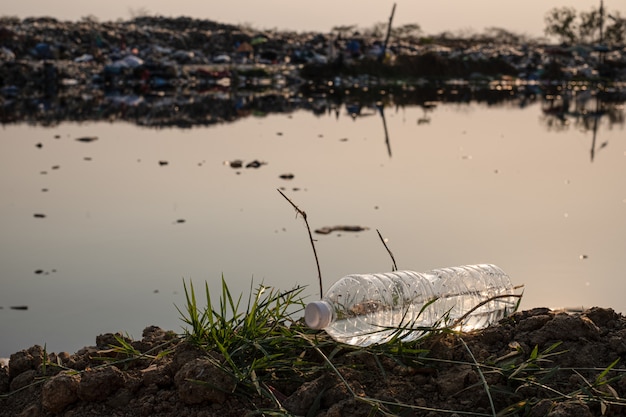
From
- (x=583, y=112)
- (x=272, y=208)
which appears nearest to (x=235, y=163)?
(x=272, y=208)

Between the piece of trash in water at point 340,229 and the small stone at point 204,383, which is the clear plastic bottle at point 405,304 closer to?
the small stone at point 204,383

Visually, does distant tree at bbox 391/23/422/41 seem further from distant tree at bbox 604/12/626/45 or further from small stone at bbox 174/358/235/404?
small stone at bbox 174/358/235/404

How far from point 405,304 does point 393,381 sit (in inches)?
15.9

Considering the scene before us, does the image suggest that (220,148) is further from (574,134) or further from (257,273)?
(257,273)

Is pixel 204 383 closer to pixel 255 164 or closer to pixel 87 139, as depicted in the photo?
pixel 255 164

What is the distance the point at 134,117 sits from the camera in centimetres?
1502

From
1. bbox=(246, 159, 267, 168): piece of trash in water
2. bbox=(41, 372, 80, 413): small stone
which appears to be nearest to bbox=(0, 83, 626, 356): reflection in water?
bbox=(246, 159, 267, 168): piece of trash in water

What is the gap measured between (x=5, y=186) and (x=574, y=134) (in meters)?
7.84

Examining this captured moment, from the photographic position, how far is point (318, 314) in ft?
8.30

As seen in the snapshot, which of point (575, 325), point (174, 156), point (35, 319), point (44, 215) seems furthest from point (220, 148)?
point (575, 325)

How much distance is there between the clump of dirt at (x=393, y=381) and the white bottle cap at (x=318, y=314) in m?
0.12

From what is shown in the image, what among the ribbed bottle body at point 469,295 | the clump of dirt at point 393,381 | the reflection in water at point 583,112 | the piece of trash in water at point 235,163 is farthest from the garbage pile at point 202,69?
the clump of dirt at point 393,381

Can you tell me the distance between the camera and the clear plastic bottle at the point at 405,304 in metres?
2.72

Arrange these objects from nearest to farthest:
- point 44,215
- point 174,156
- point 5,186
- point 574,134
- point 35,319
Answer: point 35,319 < point 44,215 < point 5,186 < point 174,156 < point 574,134
